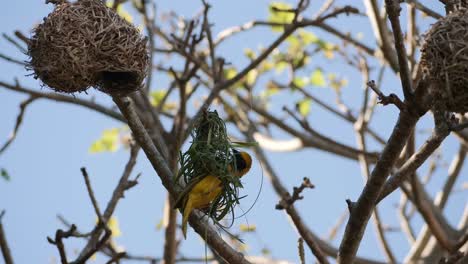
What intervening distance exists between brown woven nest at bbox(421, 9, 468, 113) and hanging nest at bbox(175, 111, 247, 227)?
3.19ft

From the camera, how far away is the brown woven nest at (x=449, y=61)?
288 centimetres

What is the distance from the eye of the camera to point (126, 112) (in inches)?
132

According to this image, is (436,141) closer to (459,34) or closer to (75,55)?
(459,34)

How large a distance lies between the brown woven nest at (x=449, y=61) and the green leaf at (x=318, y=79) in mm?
5040

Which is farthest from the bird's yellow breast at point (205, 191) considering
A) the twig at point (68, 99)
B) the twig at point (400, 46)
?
the twig at point (68, 99)

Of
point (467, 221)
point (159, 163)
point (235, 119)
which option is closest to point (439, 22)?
point (159, 163)

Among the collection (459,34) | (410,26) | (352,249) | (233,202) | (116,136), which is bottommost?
(352,249)

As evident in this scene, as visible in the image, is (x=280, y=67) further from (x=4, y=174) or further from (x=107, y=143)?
(x=4, y=174)

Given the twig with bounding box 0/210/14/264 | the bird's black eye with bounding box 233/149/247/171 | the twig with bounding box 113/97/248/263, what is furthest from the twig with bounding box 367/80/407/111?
the twig with bounding box 0/210/14/264

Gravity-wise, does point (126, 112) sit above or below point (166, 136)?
below

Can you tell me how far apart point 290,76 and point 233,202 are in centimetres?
328

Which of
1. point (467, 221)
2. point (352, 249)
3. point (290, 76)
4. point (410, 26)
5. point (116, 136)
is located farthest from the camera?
point (116, 136)

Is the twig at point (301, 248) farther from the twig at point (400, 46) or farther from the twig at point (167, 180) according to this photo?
the twig at point (400, 46)

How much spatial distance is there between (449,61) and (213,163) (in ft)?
3.66
